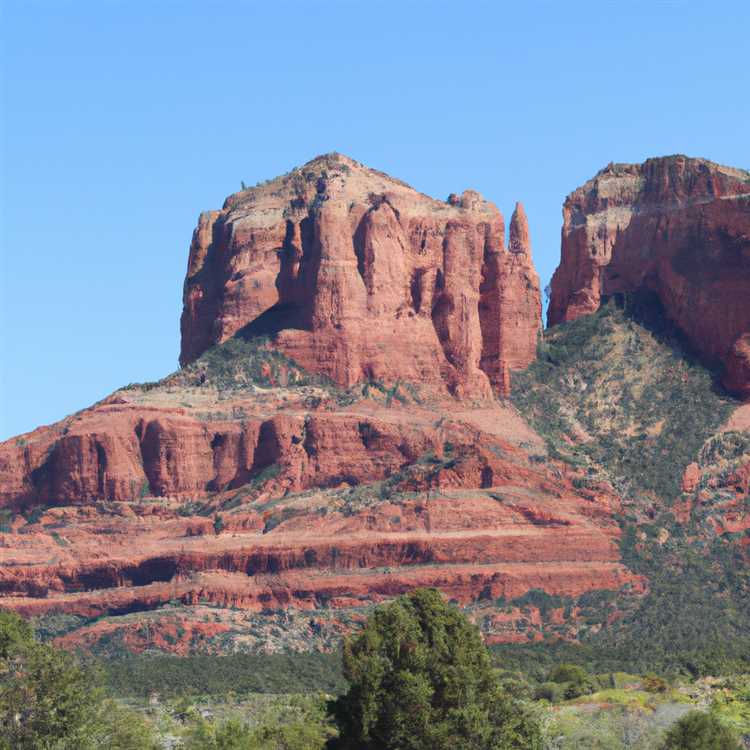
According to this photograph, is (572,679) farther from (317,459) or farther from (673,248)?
(673,248)

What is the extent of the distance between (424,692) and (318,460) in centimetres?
6793

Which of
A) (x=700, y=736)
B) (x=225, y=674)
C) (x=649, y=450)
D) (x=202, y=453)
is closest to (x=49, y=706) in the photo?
(x=700, y=736)

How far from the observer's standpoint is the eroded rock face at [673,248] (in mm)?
172500

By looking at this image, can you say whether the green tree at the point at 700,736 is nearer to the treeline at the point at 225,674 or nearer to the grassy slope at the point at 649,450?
the treeline at the point at 225,674

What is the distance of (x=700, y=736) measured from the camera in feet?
302

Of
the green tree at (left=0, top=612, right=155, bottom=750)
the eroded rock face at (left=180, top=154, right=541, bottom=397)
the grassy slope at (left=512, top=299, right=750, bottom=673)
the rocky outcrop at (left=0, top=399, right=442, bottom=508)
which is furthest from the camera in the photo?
the eroded rock face at (left=180, top=154, right=541, bottom=397)

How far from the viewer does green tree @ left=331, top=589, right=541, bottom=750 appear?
8831 cm

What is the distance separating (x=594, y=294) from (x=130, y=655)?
52.2 metres

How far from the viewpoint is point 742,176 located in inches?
7028

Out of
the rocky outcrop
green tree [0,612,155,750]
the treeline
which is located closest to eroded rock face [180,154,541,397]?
the rocky outcrop

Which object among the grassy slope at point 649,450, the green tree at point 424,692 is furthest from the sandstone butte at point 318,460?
the green tree at point 424,692

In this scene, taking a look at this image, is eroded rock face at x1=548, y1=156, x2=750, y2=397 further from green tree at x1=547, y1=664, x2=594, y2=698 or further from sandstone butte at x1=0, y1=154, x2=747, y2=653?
green tree at x1=547, y1=664, x2=594, y2=698

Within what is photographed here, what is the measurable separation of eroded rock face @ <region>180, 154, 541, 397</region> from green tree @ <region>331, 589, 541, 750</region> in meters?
72.3

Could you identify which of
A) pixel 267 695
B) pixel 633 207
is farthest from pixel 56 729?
pixel 633 207
